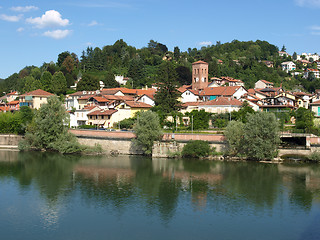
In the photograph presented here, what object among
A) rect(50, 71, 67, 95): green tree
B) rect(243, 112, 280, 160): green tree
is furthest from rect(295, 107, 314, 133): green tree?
rect(50, 71, 67, 95): green tree

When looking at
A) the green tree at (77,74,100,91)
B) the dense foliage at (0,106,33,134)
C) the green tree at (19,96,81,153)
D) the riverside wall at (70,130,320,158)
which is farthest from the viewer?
the green tree at (77,74,100,91)

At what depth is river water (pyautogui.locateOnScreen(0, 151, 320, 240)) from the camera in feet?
62.2

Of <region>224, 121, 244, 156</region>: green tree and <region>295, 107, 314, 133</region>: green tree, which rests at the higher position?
<region>295, 107, 314, 133</region>: green tree

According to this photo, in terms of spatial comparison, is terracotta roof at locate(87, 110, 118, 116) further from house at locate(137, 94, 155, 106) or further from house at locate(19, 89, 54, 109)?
house at locate(19, 89, 54, 109)

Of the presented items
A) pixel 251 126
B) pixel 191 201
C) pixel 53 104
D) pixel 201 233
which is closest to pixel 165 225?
pixel 201 233

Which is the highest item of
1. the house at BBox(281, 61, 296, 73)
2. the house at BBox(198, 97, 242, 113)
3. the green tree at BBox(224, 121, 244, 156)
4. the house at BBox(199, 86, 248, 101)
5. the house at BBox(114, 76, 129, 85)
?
the house at BBox(281, 61, 296, 73)

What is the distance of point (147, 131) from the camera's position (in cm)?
3719

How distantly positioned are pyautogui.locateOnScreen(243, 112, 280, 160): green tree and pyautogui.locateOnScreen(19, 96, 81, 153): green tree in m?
18.4

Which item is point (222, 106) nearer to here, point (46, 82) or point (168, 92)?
point (168, 92)

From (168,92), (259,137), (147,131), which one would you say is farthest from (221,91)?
(259,137)

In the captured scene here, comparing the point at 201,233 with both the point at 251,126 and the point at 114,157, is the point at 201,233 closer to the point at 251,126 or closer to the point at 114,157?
the point at 251,126

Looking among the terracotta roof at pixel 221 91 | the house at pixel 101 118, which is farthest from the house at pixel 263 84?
the house at pixel 101 118

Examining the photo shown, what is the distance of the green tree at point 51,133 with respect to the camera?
40.0 m

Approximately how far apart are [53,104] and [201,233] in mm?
28126
